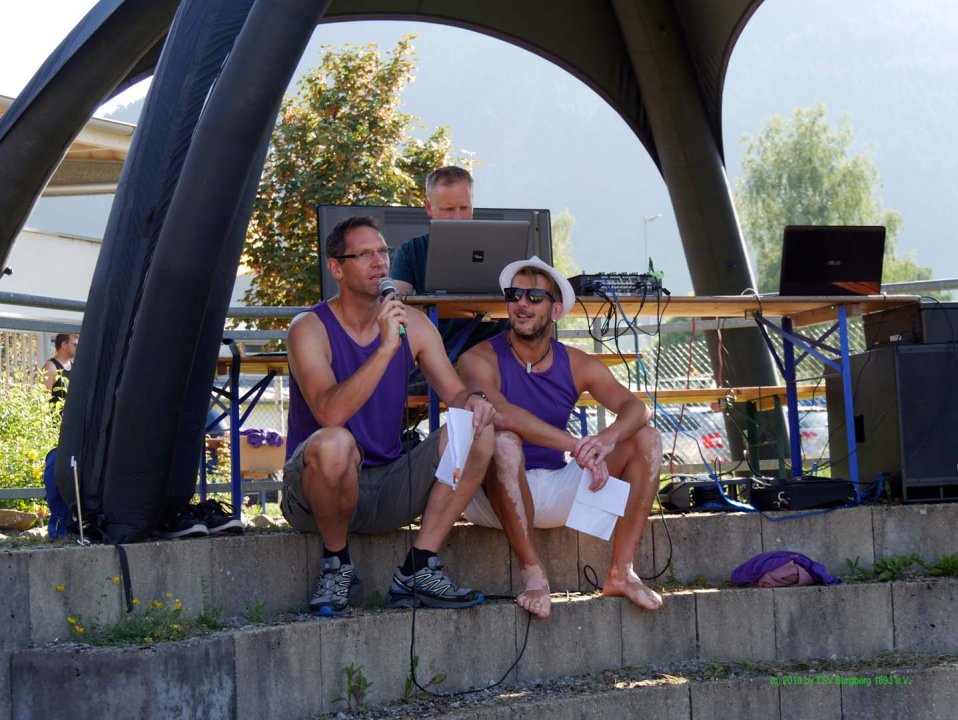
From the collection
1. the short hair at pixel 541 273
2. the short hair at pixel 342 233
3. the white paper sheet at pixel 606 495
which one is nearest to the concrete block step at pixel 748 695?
the white paper sheet at pixel 606 495

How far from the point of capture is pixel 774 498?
5.16 m

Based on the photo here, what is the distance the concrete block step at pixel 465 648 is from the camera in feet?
11.2

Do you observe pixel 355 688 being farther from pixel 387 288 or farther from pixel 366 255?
pixel 366 255

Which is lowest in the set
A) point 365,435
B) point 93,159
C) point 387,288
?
point 365,435

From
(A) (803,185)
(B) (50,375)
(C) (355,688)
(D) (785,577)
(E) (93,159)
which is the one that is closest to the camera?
(C) (355,688)

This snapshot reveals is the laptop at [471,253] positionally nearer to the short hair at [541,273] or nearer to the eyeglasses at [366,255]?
the short hair at [541,273]

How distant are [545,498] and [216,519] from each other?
130 centimetres

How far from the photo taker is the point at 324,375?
4.21 meters

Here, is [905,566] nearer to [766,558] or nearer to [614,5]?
[766,558]

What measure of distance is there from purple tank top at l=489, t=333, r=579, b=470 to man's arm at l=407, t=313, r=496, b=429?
1.00ft

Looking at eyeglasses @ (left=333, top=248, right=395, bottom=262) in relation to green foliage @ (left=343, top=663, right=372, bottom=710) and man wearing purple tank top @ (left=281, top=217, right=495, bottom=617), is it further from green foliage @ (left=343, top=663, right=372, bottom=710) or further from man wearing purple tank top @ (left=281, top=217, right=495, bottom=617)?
green foliage @ (left=343, top=663, right=372, bottom=710)

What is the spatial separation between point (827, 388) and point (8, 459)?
4.79 metres

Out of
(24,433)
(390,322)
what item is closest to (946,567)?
(390,322)

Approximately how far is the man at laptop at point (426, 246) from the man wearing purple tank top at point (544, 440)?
2.48ft
